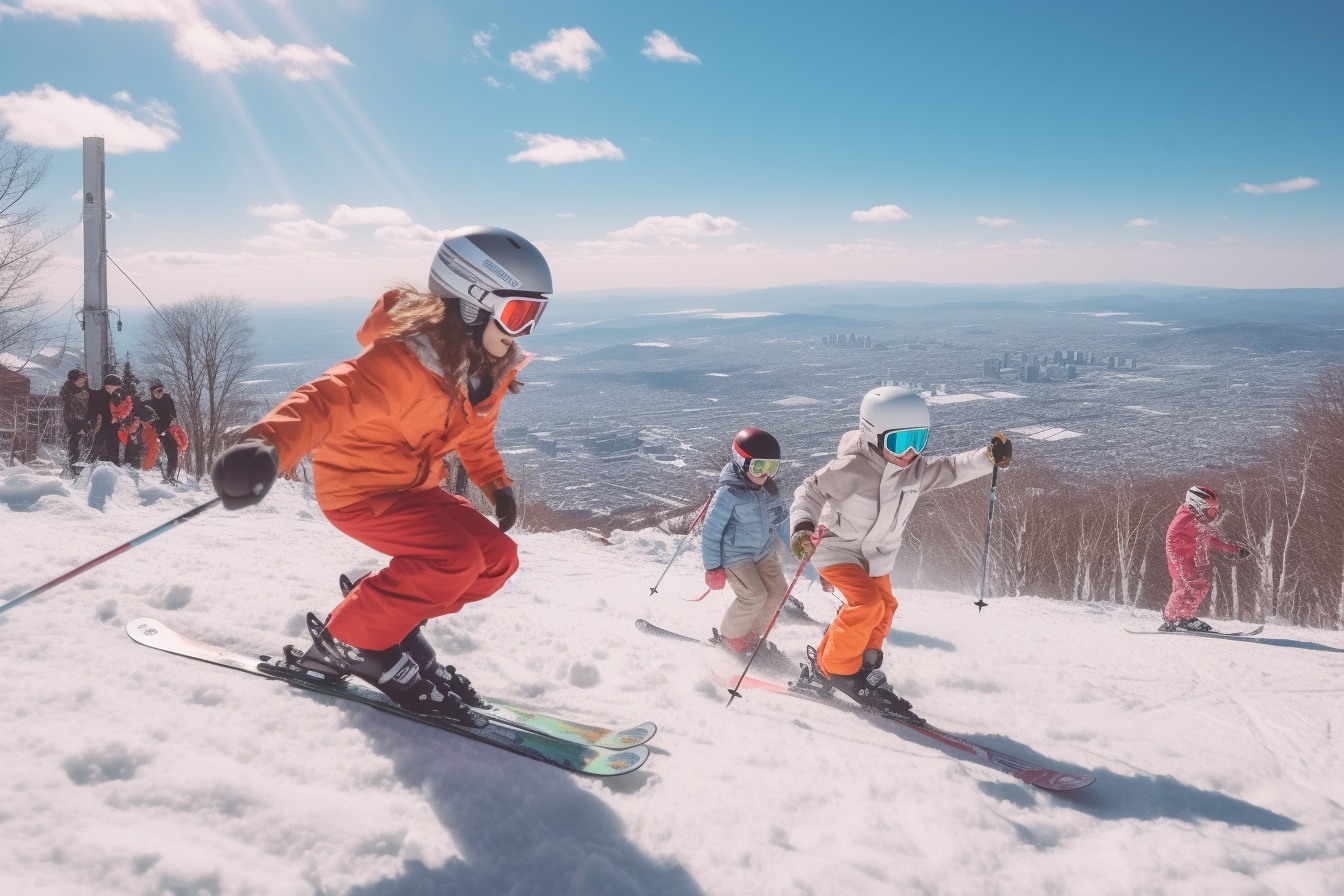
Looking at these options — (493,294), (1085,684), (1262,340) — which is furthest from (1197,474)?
(1262,340)

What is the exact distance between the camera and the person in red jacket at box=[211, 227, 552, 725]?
8.32 ft

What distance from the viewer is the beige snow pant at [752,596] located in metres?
5.35

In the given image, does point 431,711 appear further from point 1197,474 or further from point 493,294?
point 1197,474

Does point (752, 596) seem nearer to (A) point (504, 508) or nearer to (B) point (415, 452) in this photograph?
(A) point (504, 508)

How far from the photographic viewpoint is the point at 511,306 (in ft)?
9.22

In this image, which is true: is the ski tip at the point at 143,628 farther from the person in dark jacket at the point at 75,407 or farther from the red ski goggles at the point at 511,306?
the person in dark jacket at the point at 75,407

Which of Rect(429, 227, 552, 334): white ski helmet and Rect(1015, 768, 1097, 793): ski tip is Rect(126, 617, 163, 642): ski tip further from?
Rect(1015, 768, 1097, 793): ski tip

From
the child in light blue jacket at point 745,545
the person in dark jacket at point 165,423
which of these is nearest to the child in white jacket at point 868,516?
the child in light blue jacket at point 745,545

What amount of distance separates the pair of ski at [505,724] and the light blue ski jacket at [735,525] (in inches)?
98.7

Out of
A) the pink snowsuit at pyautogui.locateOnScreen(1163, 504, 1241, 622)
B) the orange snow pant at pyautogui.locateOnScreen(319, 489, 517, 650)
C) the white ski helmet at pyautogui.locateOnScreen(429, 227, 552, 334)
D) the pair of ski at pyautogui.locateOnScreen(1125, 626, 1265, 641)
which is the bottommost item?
the pair of ski at pyautogui.locateOnScreen(1125, 626, 1265, 641)

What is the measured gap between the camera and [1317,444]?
86.4 feet

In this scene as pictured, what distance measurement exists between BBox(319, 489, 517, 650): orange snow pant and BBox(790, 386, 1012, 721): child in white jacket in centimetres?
235

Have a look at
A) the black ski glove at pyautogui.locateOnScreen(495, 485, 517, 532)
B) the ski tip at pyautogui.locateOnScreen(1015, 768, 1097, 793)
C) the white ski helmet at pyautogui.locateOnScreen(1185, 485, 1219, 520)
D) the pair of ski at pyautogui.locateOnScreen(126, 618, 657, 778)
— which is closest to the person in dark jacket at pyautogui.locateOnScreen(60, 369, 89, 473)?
the pair of ski at pyautogui.locateOnScreen(126, 618, 657, 778)

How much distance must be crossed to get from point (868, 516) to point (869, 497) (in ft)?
0.39
